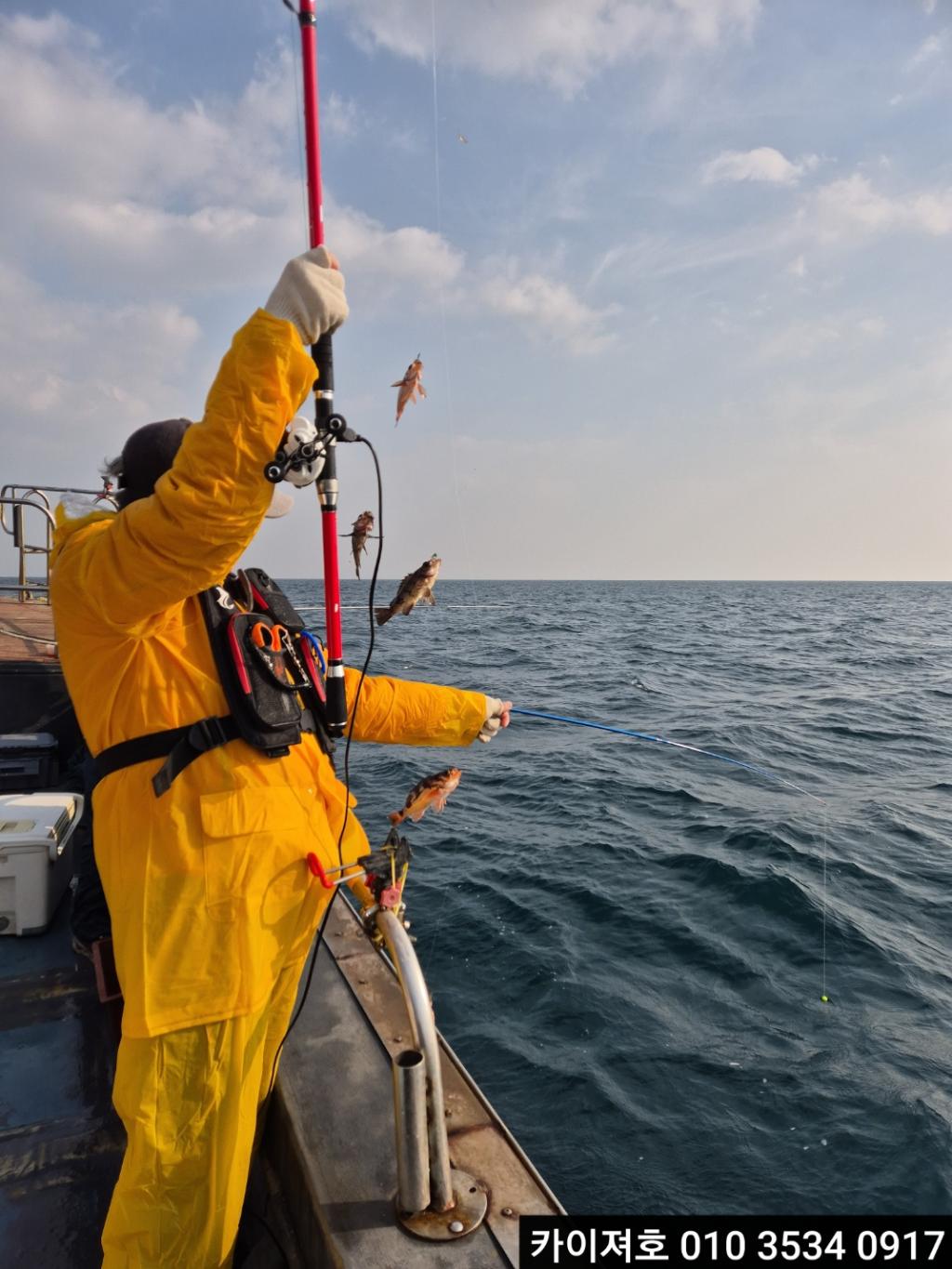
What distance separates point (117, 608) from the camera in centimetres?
193

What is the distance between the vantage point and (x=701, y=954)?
249 inches

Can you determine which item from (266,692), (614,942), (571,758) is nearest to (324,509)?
(266,692)

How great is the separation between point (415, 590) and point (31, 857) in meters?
2.73

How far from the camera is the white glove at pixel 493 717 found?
3326 millimetres

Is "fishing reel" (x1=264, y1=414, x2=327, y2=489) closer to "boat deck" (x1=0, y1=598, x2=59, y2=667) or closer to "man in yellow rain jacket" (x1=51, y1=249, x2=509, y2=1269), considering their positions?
"man in yellow rain jacket" (x1=51, y1=249, x2=509, y2=1269)

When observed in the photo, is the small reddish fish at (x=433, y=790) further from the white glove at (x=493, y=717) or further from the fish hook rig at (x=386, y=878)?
the fish hook rig at (x=386, y=878)

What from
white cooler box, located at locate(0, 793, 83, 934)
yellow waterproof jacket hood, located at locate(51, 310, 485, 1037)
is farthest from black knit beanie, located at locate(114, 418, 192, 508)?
white cooler box, located at locate(0, 793, 83, 934)

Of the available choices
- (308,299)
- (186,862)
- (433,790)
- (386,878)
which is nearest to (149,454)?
(308,299)

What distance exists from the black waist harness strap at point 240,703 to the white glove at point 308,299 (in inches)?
34.8

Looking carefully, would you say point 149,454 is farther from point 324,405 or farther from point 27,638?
point 27,638

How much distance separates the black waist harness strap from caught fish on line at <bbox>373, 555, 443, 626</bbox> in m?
1.60

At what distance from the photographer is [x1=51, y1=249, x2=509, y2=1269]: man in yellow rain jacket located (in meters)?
1.93

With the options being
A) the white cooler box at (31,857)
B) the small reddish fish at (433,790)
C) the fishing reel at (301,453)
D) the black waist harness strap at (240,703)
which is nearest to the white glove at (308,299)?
the fishing reel at (301,453)

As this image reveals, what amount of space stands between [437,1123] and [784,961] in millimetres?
4988
